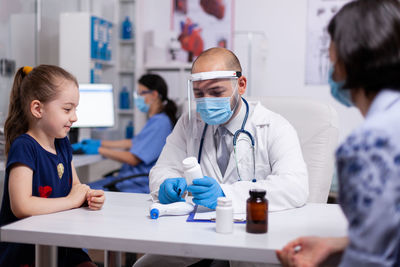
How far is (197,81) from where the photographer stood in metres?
1.53

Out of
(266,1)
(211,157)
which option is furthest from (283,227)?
(266,1)

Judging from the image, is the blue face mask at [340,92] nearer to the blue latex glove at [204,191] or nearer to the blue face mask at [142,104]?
the blue latex glove at [204,191]

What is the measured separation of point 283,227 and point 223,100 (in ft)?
1.90

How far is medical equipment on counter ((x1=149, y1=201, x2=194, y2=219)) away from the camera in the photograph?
1193 millimetres

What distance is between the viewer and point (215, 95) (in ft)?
5.06

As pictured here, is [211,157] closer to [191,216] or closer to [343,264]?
[191,216]

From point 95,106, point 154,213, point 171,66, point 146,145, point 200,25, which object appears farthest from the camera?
point 200,25

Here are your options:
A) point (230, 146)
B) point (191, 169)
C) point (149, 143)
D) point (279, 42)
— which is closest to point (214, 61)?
point (230, 146)

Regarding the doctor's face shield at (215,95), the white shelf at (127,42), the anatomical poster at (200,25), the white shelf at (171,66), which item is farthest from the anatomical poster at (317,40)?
the doctor's face shield at (215,95)

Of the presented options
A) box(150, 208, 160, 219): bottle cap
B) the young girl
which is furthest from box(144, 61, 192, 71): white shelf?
box(150, 208, 160, 219): bottle cap

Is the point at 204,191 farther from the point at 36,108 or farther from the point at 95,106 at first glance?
the point at 95,106

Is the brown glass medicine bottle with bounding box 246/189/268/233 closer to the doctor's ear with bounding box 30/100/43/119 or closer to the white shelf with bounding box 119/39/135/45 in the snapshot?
the doctor's ear with bounding box 30/100/43/119

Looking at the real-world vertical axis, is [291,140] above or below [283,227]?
above

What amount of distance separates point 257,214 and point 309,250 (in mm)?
181
